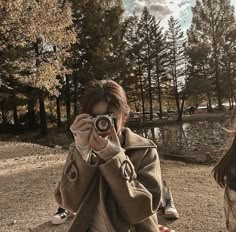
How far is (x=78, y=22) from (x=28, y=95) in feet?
28.8

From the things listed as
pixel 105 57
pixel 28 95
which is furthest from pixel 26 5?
pixel 105 57

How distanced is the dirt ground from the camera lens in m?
3.53

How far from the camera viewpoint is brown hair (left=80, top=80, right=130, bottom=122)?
2.18 m

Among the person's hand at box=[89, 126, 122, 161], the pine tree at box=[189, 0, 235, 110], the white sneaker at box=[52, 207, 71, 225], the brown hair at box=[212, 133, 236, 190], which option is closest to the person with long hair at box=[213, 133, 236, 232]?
the brown hair at box=[212, 133, 236, 190]

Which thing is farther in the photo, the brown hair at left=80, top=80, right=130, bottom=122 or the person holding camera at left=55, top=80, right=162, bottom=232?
the brown hair at left=80, top=80, right=130, bottom=122

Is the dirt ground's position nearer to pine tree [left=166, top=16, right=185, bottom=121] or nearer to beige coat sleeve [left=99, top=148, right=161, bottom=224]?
beige coat sleeve [left=99, top=148, right=161, bottom=224]

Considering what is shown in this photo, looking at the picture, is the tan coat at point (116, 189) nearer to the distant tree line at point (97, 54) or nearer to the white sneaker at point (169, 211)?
the white sneaker at point (169, 211)

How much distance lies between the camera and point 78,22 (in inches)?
1113

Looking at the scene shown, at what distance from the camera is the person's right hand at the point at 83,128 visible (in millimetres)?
2068

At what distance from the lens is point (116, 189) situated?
2.00 meters

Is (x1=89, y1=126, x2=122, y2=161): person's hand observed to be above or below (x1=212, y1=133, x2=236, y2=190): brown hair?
above

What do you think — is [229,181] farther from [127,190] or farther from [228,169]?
[127,190]

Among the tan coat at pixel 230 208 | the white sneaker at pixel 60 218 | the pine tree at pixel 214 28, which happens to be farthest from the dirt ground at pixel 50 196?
the pine tree at pixel 214 28

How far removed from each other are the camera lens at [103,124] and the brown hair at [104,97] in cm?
16
